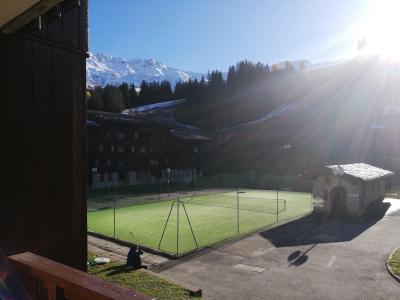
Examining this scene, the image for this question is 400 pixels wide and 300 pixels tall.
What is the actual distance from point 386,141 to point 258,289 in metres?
69.7

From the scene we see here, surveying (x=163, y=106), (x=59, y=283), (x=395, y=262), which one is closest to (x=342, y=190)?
(x=395, y=262)

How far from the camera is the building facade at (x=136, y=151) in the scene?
2175 inches

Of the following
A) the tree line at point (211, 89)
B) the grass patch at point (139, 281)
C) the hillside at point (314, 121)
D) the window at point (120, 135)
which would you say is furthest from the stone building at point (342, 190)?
the tree line at point (211, 89)

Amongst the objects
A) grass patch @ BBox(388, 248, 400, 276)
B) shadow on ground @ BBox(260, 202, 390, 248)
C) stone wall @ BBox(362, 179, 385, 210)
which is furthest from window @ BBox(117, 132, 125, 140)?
grass patch @ BBox(388, 248, 400, 276)

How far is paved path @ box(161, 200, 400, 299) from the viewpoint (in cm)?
1434

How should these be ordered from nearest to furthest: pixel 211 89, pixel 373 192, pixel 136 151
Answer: pixel 373 192 < pixel 136 151 < pixel 211 89

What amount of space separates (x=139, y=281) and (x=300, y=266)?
7.54m

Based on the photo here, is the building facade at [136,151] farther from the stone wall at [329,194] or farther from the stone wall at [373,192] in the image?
the stone wall at [373,192]

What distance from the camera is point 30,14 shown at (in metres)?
3.90

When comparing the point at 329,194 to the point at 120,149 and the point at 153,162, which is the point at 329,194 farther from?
the point at 153,162

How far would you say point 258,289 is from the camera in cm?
1453

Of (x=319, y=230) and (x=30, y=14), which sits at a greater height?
(x=30, y=14)

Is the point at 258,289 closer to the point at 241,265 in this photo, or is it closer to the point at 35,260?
the point at 241,265

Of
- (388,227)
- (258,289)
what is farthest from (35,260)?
(388,227)
